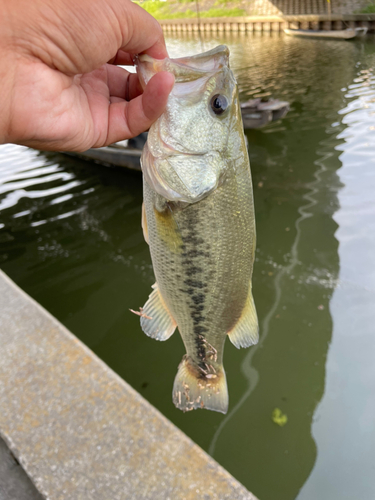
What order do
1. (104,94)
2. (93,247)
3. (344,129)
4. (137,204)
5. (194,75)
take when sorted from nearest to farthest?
1. (194,75)
2. (104,94)
3. (93,247)
4. (137,204)
5. (344,129)

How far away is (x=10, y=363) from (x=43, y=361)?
9.2 inches

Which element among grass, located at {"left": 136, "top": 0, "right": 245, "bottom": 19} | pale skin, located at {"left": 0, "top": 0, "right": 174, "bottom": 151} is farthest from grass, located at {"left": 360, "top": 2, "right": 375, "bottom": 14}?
pale skin, located at {"left": 0, "top": 0, "right": 174, "bottom": 151}

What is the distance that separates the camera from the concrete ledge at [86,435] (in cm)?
186

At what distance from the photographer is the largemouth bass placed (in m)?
1.46

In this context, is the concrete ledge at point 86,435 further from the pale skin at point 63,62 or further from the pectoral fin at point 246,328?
the pale skin at point 63,62

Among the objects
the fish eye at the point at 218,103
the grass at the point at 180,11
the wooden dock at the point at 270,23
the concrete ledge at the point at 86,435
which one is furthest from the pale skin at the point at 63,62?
the grass at the point at 180,11

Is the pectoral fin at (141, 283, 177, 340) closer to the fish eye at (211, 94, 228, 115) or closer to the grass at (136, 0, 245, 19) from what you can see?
the fish eye at (211, 94, 228, 115)

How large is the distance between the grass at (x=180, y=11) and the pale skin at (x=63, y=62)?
31237mm

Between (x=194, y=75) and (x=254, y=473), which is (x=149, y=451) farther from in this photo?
(x=194, y=75)

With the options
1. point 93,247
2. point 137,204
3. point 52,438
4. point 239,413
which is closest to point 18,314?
point 52,438

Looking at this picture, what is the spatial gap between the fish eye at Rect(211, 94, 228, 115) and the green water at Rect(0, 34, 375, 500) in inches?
111

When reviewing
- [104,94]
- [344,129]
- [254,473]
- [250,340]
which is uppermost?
[104,94]

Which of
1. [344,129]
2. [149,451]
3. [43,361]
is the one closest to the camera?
[149,451]

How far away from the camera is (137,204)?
6918 mm
